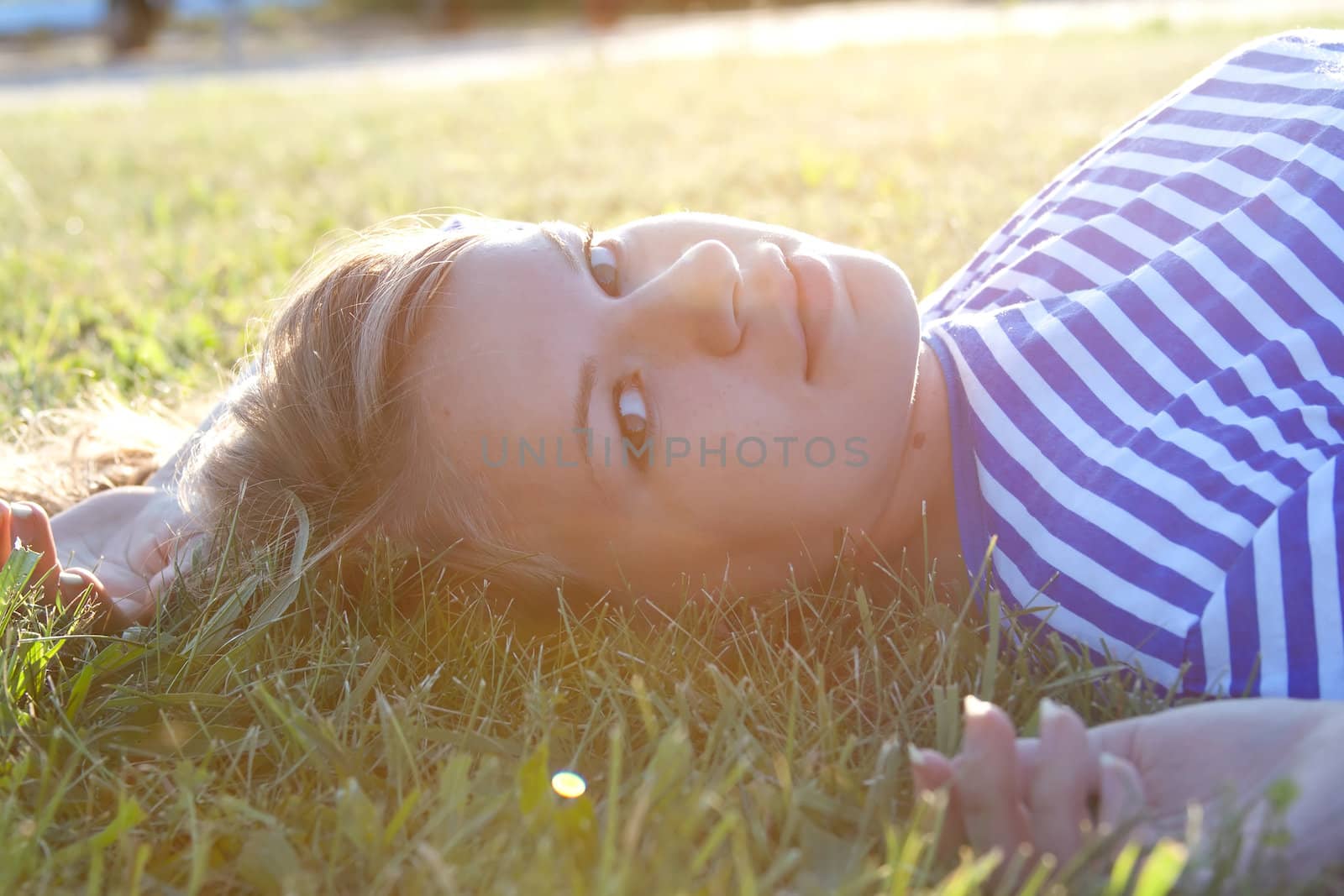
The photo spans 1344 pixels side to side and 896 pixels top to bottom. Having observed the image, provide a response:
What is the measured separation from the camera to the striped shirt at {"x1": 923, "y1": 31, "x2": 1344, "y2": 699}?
166cm

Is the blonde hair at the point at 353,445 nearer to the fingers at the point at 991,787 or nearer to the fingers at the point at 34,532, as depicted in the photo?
the fingers at the point at 34,532

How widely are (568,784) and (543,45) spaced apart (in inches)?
671

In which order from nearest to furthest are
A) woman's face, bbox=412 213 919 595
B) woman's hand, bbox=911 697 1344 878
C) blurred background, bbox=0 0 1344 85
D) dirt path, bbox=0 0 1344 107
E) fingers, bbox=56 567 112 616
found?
woman's hand, bbox=911 697 1344 878 < woman's face, bbox=412 213 919 595 < fingers, bbox=56 567 112 616 < dirt path, bbox=0 0 1344 107 < blurred background, bbox=0 0 1344 85

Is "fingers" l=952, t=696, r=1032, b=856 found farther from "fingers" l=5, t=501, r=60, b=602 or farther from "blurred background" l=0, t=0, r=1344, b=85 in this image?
"blurred background" l=0, t=0, r=1344, b=85

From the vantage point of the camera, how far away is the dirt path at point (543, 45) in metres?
13.1

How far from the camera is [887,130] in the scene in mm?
6441

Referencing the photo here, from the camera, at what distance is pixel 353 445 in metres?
2.20

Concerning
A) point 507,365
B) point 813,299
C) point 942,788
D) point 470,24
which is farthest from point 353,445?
point 470,24

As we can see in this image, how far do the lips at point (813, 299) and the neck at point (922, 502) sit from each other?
0.23 meters

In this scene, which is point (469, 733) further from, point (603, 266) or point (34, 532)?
point (34, 532)

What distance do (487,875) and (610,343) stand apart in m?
0.90

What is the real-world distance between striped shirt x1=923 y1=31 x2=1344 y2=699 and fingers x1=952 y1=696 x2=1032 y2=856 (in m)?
0.46

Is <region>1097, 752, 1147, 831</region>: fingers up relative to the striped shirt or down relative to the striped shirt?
down

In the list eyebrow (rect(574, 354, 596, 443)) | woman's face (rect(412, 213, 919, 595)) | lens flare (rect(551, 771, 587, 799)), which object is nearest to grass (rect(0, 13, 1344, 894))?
lens flare (rect(551, 771, 587, 799))
